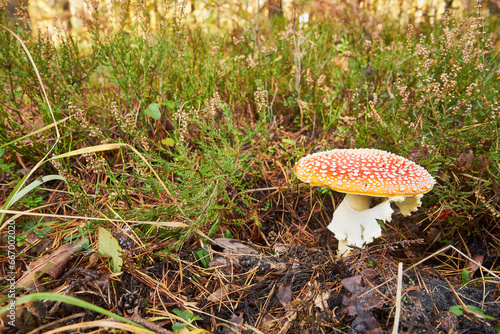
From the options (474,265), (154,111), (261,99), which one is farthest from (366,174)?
(154,111)

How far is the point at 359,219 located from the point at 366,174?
1.57 feet

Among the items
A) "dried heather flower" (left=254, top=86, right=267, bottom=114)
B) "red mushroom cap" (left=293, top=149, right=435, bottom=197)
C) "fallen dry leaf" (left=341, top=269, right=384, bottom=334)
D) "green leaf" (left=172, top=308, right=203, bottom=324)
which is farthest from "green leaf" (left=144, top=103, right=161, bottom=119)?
"fallen dry leaf" (left=341, top=269, right=384, bottom=334)

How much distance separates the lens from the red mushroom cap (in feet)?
5.28

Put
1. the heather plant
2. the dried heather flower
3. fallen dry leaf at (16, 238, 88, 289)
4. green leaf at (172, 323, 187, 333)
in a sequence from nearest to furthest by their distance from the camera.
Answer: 1. green leaf at (172, 323, 187, 333)
2. fallen dry leaf at (16, 238, 88, 289)
3. the heather plant
4. the dried heather flower

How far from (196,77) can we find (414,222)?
7.85 ft

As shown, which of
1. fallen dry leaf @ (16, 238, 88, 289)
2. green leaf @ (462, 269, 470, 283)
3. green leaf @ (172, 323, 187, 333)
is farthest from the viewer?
green leaf @ (462, 269, 470, 283)

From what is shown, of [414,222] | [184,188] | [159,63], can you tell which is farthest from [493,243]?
[159,63]

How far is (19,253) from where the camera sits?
1.80 metres

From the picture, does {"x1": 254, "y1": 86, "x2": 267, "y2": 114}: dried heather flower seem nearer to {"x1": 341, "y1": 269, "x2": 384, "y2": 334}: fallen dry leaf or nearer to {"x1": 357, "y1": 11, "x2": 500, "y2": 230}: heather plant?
{"x1": 357, "y1": 11, "x2": 500, "y2": 230}: heather plant

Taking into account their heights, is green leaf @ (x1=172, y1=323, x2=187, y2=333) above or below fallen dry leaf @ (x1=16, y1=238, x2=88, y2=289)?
Result: below

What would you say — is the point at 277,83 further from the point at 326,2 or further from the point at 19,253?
the point at 19,253

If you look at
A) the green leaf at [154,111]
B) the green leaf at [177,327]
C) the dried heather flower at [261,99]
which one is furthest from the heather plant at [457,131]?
the green leaf at [177,327]

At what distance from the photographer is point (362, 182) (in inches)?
64.1

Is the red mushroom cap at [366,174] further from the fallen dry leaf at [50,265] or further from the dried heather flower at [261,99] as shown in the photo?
the fallen dry leaf at [50,265]
